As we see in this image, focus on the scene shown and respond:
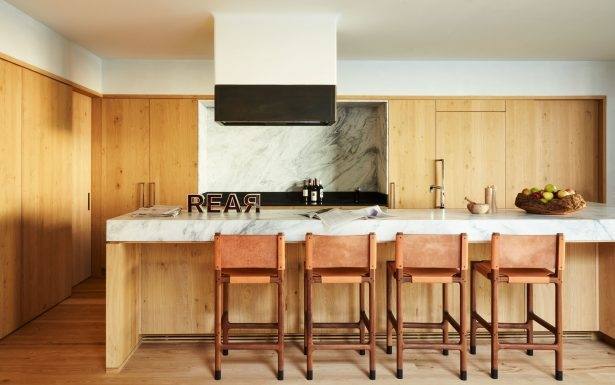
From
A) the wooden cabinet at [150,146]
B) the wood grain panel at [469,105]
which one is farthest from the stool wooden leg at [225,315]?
the wood grain panel at [469,105]

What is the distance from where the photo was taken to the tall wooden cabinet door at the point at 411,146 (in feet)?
17.9

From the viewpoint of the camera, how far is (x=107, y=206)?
17.8 feet

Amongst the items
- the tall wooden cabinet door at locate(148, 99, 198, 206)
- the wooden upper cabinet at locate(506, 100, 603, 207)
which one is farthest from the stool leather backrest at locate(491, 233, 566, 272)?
the tall wooden cabinet door at locate(148, 99, 198, 206)

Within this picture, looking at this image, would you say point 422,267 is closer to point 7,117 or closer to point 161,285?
point 161,285

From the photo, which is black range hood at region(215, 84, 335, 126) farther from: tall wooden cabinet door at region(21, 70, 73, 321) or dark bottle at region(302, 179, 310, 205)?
dark bottle at region(302, 179, 310, 205)

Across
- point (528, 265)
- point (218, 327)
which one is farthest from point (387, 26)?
point (218, 327)

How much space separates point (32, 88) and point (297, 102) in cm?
238

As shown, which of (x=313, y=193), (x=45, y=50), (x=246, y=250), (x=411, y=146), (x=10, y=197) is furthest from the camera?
(x=313, y=193)

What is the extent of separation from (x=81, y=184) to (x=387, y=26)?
3.89 meters

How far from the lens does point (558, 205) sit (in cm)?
326

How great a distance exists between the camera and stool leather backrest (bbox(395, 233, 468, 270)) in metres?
2.89

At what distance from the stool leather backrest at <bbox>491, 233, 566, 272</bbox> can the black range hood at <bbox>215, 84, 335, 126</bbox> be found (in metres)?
1.87

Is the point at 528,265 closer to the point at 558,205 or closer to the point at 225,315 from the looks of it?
the point at 558,205

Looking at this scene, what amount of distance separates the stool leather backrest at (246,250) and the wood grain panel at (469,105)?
3.42 meters
